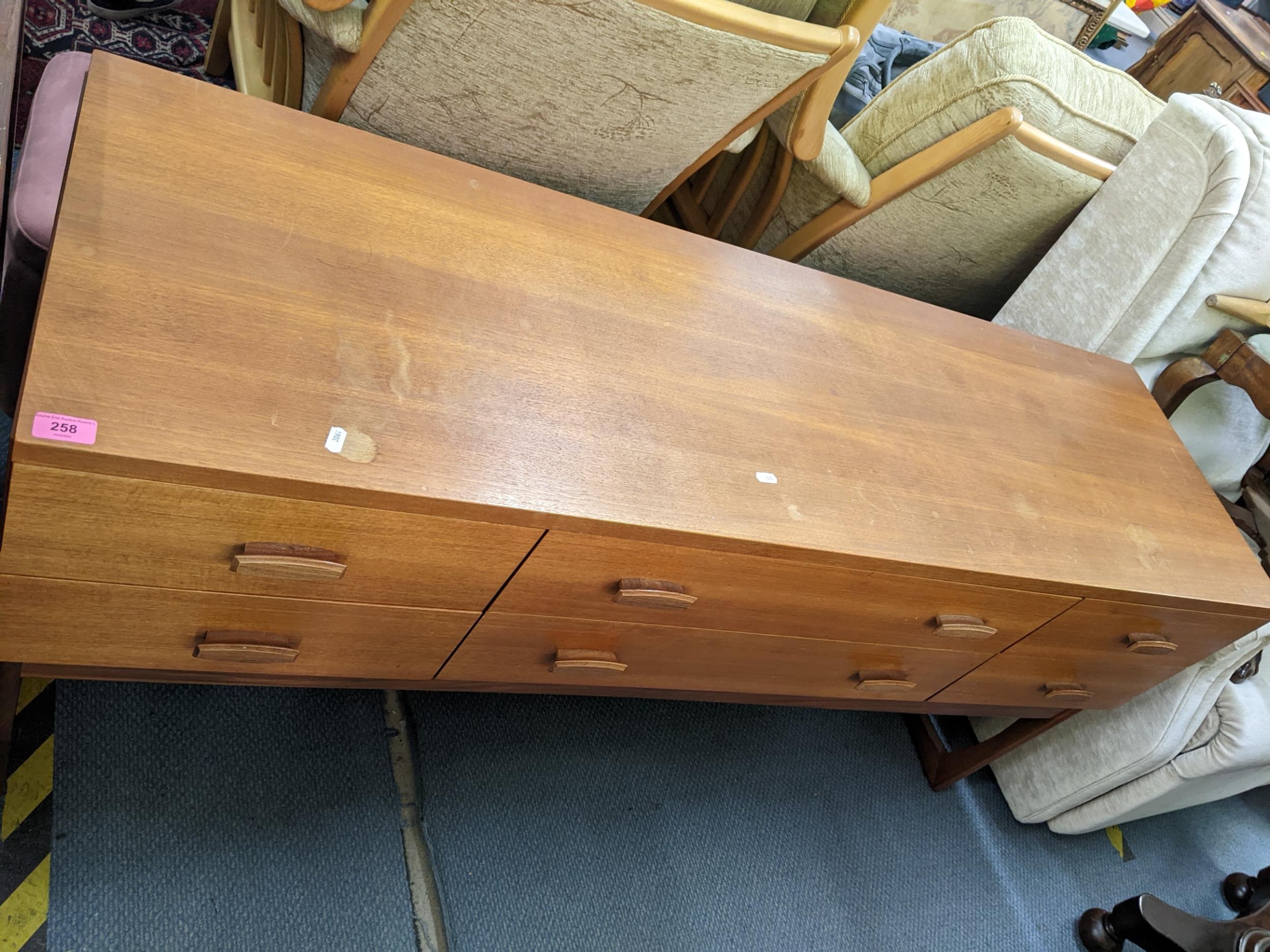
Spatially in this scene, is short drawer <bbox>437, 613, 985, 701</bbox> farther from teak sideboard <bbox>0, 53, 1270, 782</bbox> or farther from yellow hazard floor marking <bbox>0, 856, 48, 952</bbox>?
yellow hazard floor marking <bbox>0, 856, 48, 952</bbox>

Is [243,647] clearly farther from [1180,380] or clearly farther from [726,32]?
[1180,380]

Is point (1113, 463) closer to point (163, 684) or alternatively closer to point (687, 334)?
point (687, 334)

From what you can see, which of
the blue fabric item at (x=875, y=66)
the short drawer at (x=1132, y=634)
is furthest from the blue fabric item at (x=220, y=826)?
the blue fabric item at (x=875, y=66)

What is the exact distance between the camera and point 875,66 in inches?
85.7

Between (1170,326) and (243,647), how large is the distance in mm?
1526

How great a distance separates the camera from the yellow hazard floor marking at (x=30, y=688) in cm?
109

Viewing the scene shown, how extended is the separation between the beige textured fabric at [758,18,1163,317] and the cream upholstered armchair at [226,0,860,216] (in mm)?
281

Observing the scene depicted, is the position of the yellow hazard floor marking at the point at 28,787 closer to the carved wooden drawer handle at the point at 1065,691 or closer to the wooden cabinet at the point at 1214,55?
the carved wooden drawer handle at the point at 1065,691

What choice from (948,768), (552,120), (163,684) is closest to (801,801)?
(948,768)

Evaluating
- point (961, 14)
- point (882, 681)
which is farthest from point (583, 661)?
point (961, 14)

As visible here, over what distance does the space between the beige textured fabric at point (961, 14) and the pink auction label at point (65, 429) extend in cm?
287

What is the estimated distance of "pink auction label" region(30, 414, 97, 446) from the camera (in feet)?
1.98

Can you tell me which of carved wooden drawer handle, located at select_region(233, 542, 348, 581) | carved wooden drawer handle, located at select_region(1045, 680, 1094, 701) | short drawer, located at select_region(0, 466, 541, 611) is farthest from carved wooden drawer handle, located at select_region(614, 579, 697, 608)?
carved wooden drawer handle, located at select_region(1045, 680, 1094, 701)

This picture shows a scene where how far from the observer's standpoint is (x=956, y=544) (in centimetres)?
100
